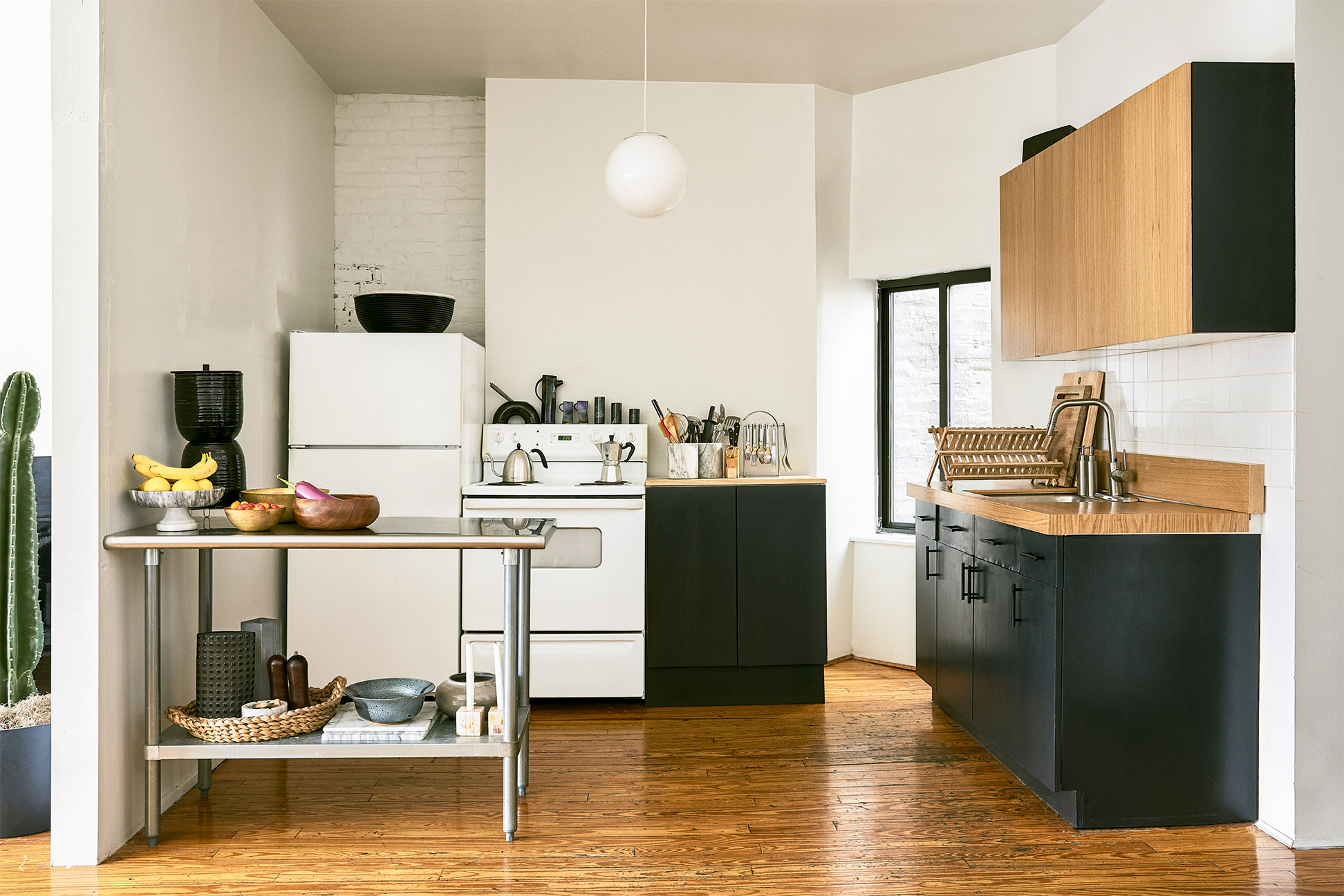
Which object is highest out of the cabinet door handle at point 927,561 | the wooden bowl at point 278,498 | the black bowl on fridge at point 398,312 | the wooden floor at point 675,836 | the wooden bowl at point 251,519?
the black bowl on fridge at point 398,312

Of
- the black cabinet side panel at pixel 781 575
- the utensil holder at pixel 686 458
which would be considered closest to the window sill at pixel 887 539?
the black cabinet side panel at pixel 781 575

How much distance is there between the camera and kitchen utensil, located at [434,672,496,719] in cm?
299

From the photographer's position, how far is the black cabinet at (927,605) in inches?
158

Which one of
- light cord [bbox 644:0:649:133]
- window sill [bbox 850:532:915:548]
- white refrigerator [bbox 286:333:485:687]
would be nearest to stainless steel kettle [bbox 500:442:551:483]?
white refrigerator [bbox 286:333:485:687]

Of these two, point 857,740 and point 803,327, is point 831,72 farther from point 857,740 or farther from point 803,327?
point 857,740

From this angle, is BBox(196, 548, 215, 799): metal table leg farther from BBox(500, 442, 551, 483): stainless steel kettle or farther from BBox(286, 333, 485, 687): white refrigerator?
BBox(500, 442, 551, 483): stainless steel kettle

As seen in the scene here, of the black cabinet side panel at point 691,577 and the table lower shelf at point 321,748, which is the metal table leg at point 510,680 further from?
the black cabinet side panel at point 691,577

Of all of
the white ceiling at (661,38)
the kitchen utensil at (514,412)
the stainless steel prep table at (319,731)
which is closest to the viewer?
the stainless steel prep table at (319,731)

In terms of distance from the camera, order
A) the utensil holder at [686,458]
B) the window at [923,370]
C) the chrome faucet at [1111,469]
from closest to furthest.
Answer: the chrome faucet at [1111,469] → the utensil holder at [686,458] → the window at [923,370]

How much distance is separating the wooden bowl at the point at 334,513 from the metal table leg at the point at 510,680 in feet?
1.45

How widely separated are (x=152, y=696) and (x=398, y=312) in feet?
6.38

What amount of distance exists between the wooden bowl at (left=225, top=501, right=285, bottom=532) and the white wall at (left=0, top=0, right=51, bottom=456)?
1.63 meters

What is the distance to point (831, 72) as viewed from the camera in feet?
15.4

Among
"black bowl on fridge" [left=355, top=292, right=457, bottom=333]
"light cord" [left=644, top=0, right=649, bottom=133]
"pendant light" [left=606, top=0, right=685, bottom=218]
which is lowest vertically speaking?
"black bowl on fridge" [left=355, top=292, right=457, bottom=333]
